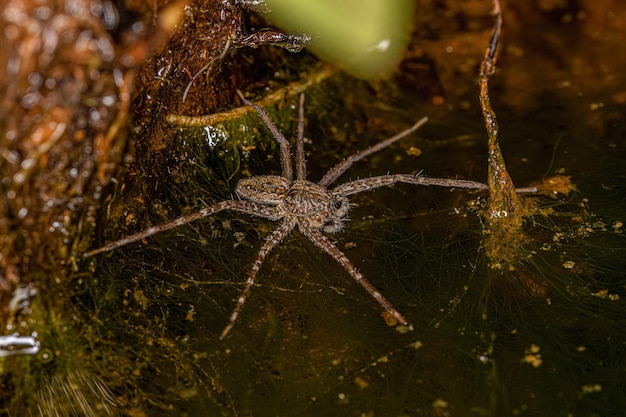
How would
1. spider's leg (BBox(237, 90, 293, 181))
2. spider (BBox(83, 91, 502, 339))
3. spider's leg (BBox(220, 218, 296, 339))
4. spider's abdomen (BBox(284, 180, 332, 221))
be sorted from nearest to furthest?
spider's leg (BBox(220, 218, 296, 339)), spider (BBox(83, 91, 502, 339)), spider's abdomen (BBox(284, 180, 332, 221)), spider's leg (BBox(237, 90, 293, 181))

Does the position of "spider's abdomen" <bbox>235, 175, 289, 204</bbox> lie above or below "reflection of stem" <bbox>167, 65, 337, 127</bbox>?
below

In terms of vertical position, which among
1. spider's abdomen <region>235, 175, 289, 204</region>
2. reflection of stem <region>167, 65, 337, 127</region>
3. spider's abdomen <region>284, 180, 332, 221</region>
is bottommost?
spider's abdomen <region>284, 180, 332, 221</region>

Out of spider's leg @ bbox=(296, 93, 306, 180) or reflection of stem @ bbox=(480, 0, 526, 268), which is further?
spider's leg @ bbox=(296, 93, 306, 180)

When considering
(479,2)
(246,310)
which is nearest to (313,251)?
(246,310)

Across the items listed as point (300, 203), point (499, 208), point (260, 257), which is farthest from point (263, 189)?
point (499, 208)

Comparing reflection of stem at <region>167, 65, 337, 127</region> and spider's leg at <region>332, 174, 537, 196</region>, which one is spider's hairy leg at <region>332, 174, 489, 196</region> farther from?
reflection of stem at <region>167, 65, 337, 127</region>

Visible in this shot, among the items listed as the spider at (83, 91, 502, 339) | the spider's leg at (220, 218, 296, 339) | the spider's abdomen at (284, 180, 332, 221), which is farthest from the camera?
the spider's abdomen at (284, 180, 332, 221)

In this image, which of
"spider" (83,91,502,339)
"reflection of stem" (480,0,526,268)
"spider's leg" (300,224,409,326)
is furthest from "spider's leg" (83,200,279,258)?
"reflection of stem" (480,0,526,268)
